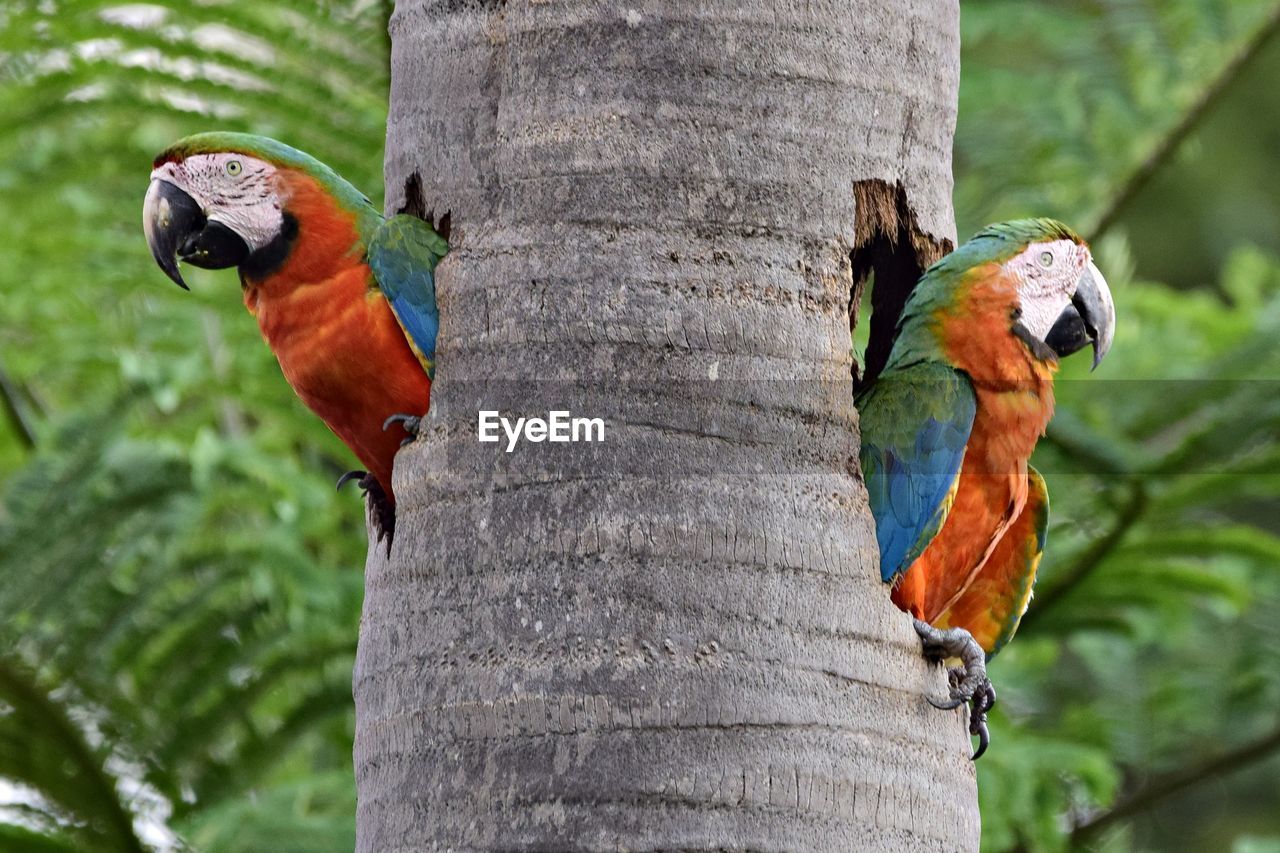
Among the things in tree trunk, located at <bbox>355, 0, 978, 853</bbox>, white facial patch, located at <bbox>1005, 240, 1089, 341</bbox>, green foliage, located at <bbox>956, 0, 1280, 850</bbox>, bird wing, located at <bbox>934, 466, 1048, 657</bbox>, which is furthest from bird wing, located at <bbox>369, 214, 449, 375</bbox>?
green foliage, located at <bbox>956, 0, 1280, 850</bbox>

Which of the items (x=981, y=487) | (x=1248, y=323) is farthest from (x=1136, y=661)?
(x=981, y=487)

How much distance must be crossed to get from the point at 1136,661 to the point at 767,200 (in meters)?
3.52

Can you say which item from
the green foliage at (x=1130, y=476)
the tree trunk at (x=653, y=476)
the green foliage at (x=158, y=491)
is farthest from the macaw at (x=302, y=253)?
the green foliage at (x=1130, y=476)

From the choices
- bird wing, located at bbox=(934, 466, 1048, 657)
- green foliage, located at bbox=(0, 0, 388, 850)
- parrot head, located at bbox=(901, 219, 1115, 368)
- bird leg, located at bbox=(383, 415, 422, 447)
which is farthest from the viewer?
green foliage, located at bbox=(0, 0, 388, 850)

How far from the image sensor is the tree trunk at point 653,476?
5.71 feet

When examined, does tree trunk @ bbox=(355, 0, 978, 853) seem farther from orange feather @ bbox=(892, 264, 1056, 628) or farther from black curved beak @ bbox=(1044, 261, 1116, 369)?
black curved beak @ bbox=(1044, 261, 1116, 369)

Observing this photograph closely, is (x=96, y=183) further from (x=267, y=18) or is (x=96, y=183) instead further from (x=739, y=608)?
(x=739, y=608)

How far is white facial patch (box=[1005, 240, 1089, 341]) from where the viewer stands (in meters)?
2.51

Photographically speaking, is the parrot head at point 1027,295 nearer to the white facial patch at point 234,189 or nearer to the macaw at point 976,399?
the macaw at point 976,399

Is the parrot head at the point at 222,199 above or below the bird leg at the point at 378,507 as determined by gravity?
above

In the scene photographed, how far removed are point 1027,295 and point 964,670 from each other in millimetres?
710

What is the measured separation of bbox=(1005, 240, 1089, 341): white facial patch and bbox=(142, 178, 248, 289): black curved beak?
4.29 ft

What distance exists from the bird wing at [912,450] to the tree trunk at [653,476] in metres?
0.25

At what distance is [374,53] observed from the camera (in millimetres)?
4395
